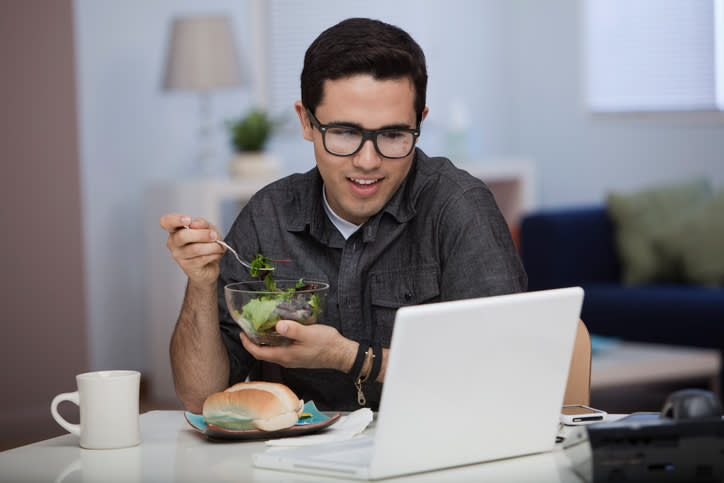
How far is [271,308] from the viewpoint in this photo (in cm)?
121

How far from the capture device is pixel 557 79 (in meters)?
5.41

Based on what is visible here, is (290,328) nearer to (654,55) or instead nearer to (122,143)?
(122,143)

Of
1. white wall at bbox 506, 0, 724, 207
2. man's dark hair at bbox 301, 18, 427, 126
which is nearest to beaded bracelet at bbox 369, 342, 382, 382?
man's dark hair at bbox 301, 18, 427, 126

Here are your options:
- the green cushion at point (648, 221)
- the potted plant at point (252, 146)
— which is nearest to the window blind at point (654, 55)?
the green cushion at point (648, 221)

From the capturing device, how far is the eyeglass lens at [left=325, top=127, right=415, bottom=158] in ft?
4.93

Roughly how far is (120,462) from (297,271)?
Result: 23.0 inches

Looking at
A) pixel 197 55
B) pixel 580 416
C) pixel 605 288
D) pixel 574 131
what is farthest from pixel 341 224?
pixel 574 131

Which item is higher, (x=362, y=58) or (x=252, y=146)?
(x=362, y=58)

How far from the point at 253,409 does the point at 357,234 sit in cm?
49

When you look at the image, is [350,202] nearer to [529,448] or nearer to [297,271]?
[297,271]

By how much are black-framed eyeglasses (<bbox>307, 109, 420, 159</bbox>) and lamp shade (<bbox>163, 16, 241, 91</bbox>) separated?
102 inches

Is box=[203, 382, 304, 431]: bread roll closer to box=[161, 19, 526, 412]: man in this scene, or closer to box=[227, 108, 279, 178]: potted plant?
box=[161, 19, 526, 412]: man

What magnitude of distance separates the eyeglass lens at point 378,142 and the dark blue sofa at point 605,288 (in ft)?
8.41

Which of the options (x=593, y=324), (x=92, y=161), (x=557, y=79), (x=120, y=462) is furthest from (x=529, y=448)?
(x=557, y=79)
